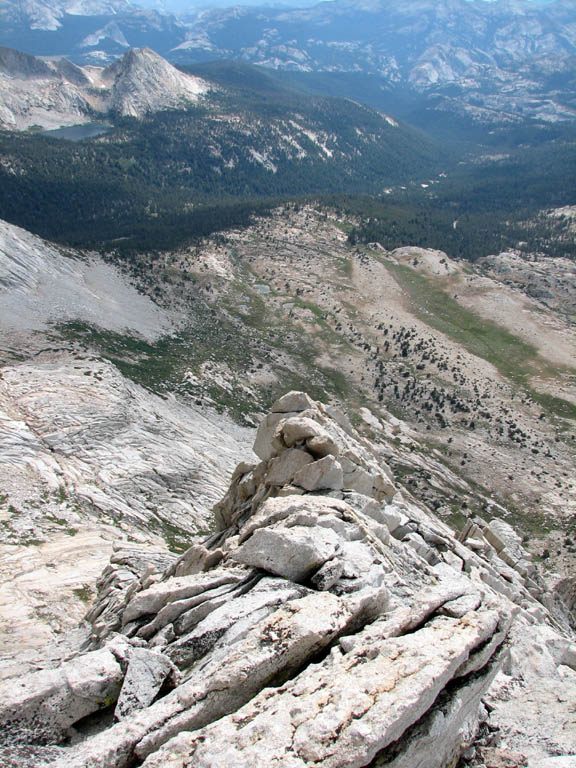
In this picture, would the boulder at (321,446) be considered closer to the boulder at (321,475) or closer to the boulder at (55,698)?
the boulder at (321,475)

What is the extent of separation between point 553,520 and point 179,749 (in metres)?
51.3

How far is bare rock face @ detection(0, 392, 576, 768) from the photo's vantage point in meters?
9.30

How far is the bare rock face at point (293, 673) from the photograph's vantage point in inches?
366

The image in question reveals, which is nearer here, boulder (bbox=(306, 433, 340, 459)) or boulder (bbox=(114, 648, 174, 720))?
boulder (bbox=(114, 648, 174, 720))

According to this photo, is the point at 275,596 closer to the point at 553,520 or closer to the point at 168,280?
the point at 553,520

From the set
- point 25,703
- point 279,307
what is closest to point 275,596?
point 25,703

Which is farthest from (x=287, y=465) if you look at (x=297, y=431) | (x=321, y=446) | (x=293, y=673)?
(x=293, y=673)

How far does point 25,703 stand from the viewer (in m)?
10.9

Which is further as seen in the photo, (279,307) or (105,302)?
(279,307)

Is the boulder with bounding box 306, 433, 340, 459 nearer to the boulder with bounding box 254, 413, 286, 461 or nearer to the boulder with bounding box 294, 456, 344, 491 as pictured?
the boulder with bounding box 294, 456, 344, 491

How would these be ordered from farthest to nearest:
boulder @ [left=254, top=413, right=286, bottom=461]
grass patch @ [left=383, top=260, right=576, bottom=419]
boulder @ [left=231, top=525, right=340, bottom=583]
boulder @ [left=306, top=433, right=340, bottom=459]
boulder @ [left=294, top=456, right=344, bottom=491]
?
grass patch @ [left=383, top=260, right=576, bottom=419] → boulder @ [left=254, top=413, right=286, bottom=461] → boulder @ [left=306, top=433, right=340, bottom=459] → boulder @ [left=294, top=456, right=344, bottom=491] → boulder @ [left=231, top=525, right=340, bottom=583]

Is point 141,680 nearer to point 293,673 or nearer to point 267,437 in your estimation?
point 293,673

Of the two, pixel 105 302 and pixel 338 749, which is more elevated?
pixel 338 749

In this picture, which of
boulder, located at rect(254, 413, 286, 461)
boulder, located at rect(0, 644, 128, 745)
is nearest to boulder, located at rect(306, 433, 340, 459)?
boulder, located at rect(254, 413, 286, 461)
